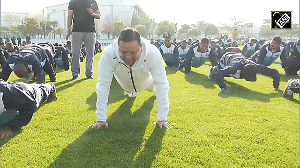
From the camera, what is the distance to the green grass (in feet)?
9.52

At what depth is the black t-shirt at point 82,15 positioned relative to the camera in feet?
23.9

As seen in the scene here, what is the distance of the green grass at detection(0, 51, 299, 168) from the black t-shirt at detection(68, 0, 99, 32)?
2.37 meters

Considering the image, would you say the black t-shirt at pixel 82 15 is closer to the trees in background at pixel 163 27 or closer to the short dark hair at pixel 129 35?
the short dark hair at pixel 129 35

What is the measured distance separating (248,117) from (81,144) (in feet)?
9.02

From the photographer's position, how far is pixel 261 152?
3125 millimetres

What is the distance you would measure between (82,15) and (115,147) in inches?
200

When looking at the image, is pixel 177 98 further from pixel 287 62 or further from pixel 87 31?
pixel 287 62

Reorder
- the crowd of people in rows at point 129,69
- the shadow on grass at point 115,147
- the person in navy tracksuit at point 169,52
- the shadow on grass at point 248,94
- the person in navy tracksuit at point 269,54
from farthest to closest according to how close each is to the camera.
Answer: the person in navy tracksuit at point 169,52 → the person in navy tracksuit at point 269,54 → the shadow on grass at point 248,94 → the crowd of people in rows at point 129,69 → the shadow on grass at point 115,147

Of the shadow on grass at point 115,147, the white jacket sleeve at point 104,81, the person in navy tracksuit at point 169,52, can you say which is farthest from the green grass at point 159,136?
the person in navy tracksuit at point 169,52

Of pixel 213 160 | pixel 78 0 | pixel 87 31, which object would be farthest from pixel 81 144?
pixel 78 0

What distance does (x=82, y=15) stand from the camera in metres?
7.30

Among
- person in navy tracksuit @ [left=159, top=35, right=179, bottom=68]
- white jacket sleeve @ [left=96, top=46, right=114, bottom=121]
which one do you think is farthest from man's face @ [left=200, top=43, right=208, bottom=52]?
white jacket sleeve @ [left=96, top=46, right=114, bottom=121]

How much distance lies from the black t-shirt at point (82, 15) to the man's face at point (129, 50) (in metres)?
4.28

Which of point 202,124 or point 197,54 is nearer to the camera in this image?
point 202,124
